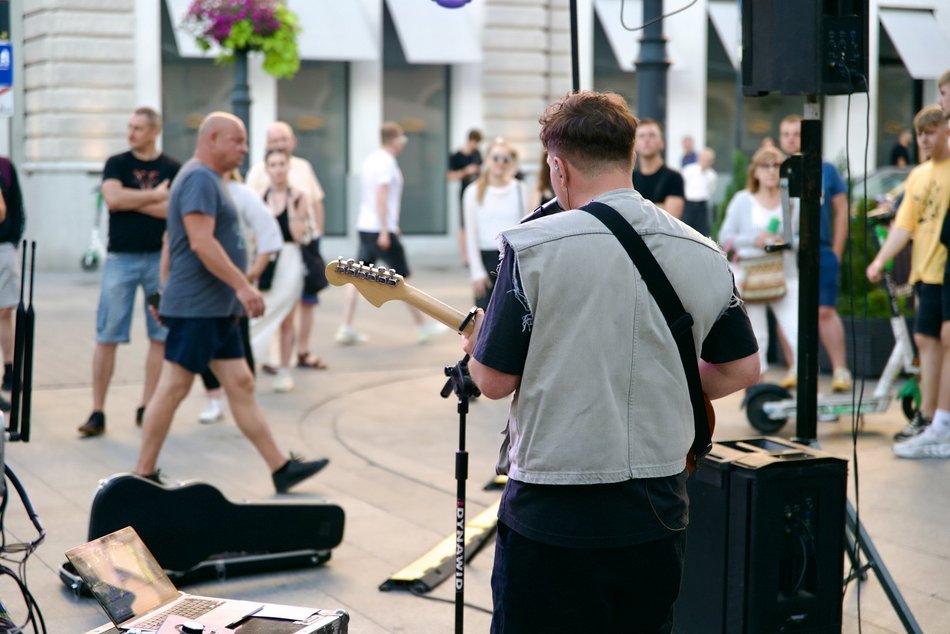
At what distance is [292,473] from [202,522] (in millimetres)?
1418

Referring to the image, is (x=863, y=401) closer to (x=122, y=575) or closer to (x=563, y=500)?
(x=122, y=575)

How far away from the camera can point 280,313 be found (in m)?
9.27

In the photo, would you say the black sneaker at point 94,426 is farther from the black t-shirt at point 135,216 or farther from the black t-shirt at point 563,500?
the black t-shirt at point 563,500

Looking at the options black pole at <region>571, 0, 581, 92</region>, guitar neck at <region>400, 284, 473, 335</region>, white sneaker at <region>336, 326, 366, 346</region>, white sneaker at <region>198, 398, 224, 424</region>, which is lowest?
white sneaker at <region>198, 398, 224, 424</region>

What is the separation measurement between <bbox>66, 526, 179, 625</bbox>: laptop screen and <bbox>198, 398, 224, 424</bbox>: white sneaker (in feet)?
13.7

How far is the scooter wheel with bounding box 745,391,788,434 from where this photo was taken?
776 cm

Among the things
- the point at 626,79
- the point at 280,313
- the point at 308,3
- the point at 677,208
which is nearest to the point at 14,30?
the point at 308,3

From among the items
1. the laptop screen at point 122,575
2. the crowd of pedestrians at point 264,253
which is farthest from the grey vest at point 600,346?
the crowd of pedestrians at point 264,253

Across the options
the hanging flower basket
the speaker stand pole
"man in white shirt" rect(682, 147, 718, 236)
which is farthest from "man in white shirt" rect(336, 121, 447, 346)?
"man in white shirt" rect(682, 147, 718, 236)

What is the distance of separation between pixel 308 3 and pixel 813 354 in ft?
55.4

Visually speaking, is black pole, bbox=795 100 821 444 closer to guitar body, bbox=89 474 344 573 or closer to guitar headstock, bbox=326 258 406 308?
guitar headstock, bbox=326 258 406 308

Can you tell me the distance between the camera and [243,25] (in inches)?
629

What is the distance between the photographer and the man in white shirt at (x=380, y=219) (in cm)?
1160

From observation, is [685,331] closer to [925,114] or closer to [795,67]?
[795,67]
